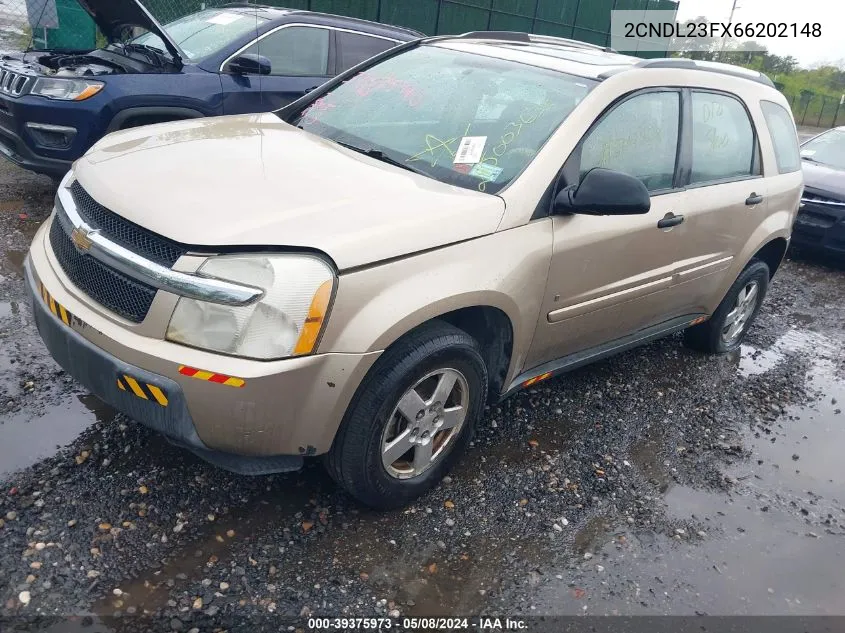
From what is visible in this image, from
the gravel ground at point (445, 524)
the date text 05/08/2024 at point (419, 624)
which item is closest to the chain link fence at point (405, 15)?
the gravel ground at point (445, 524)

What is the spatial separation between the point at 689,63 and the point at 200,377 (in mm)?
3137

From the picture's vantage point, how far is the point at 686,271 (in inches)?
154

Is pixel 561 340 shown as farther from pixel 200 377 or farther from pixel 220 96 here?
pixel 220 96

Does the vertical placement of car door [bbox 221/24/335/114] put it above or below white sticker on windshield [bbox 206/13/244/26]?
below

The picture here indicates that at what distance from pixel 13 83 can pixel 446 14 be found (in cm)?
1077

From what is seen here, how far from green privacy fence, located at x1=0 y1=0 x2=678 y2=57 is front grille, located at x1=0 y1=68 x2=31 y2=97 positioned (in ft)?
14.4

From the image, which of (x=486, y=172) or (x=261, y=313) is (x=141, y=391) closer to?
(x=261, y=313)

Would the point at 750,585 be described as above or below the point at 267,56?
below

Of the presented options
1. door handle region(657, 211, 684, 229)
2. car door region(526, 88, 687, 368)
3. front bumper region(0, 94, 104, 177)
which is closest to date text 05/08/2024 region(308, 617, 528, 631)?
car door region(526, 88, 687, 368)

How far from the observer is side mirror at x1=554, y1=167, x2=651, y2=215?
9.56 feet

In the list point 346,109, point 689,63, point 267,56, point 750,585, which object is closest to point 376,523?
point 750,585

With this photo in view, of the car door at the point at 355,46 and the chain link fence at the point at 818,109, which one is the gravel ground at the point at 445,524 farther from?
the chain link fence at the point at 818,109

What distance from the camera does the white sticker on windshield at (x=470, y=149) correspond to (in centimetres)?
309

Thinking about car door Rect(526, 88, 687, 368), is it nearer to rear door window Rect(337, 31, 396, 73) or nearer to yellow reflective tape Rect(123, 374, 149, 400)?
yellow reflective tape Rect(123, 374, 149, 400)
